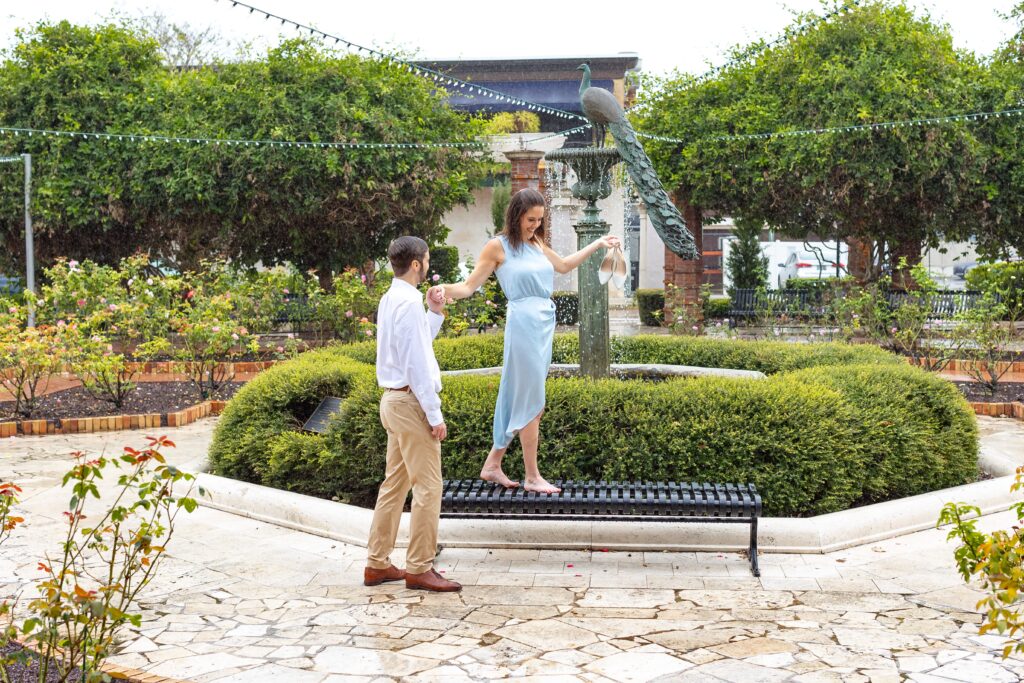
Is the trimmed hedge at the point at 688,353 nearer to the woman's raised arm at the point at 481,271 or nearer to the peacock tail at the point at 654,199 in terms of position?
the peacock tail at the point at 654,199

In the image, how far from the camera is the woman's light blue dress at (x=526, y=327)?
5.54 meters

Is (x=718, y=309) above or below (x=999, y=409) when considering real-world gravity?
above

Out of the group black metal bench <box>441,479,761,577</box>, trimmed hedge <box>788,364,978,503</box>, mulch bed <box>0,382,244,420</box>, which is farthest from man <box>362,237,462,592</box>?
mulch bed <box>0,382,244,420</box>

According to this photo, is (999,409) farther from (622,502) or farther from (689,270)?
(689,270)

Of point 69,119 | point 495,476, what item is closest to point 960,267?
point 69,119

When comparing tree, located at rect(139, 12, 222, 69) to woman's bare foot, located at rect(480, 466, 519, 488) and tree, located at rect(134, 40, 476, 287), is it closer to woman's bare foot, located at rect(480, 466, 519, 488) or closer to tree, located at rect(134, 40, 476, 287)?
tree, located at rect(134, 40, 476, 287)

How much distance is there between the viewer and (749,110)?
16953 mm

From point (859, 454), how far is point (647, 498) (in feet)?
5.30

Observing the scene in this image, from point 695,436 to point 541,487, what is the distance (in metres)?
1.04

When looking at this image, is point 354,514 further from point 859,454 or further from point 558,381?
point 859,454

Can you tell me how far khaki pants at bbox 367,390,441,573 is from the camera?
16.1ft

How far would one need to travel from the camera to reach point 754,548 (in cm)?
541

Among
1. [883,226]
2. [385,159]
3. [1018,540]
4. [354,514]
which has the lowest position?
[354,514]

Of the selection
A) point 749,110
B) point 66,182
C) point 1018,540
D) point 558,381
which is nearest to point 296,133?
point 66,182
